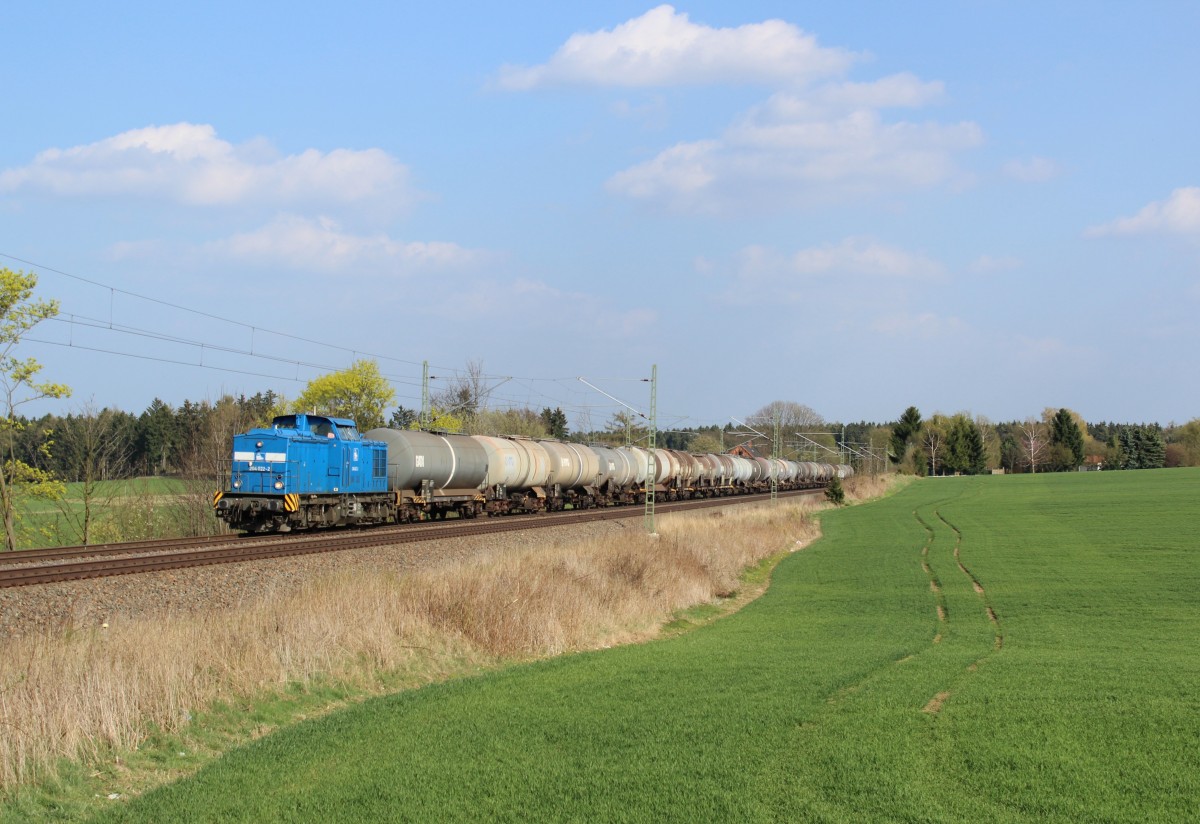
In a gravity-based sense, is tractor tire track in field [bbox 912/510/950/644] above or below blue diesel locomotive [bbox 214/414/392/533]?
below

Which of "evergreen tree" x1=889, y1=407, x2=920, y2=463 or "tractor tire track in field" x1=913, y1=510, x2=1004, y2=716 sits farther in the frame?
"evergreen tree" x1=889, y1=407, x2=920, y2=463

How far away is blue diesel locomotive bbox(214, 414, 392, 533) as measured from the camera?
102 ft

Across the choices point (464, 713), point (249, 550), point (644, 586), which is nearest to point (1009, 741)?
point (464, 713)

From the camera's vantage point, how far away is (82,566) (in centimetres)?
2127

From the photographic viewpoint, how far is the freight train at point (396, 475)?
31.3 m

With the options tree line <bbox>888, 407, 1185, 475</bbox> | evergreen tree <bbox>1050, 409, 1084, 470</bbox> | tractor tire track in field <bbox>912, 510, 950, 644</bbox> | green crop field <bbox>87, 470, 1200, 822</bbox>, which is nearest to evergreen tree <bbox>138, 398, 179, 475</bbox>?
tractor tire track in field <bbox>912, 510, 950, 644</bbox>

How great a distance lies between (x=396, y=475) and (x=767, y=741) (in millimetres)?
29992

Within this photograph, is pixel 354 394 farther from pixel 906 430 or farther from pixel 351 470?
pixel 906 430

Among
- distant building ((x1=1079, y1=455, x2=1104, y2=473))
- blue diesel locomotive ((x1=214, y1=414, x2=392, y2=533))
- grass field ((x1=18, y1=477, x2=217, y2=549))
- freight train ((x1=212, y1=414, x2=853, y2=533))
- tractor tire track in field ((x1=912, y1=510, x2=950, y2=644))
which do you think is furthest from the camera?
distant building ((x1=1079, y1=455, x2=1104, y2=473))

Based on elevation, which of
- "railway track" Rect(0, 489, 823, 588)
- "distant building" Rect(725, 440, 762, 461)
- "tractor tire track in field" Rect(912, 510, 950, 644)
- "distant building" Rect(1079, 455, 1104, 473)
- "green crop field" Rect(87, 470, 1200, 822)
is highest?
"distant building" Rect(725, 440, 762, 461)

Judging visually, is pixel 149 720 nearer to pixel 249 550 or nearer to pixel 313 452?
pixel 249 550

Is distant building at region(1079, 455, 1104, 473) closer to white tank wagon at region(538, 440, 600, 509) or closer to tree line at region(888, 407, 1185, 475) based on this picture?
tree line at region(888, 407, 1185, 475)

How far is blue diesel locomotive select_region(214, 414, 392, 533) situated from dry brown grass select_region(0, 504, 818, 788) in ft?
38.2

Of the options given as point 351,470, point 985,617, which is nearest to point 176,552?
point 351,470
